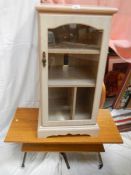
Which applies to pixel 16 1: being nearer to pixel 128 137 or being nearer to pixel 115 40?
pixel 115 40

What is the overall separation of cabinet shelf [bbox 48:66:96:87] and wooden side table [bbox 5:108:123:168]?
1.05 ft

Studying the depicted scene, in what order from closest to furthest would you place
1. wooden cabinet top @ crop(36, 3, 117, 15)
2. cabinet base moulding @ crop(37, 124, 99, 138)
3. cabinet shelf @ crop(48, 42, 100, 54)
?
wooden cabinet top @ crop(36, 3, 117, 15)
cabinet shelf @ crop(48, 42, 100, 54)
cabinet base moulding @ crop(37, 124, 99, 138)

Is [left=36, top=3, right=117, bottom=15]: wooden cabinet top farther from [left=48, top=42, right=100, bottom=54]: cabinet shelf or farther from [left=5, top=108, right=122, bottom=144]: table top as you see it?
[left=5, top=108, right=122, bottom=144]: table top

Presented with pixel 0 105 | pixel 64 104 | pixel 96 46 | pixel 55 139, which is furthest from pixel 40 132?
pixel 96 46

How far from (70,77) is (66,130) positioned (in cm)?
30

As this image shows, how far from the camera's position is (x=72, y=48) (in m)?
0.93

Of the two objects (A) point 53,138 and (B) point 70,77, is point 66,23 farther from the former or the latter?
(A) point 53,138

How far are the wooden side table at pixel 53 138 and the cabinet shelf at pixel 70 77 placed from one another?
320 millimetres

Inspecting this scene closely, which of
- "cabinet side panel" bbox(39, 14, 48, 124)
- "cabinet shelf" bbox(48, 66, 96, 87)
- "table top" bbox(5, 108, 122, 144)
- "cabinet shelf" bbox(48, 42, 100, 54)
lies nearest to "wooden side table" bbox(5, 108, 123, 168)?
"table top" bbox(5, 108, 122, 144)

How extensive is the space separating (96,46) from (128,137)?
84 centimetres

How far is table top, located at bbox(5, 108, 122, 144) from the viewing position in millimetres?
1082

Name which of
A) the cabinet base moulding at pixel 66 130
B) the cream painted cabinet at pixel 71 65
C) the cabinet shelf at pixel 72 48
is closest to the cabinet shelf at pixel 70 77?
the cream painted cabinet at pixel 71 65

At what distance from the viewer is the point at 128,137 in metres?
1.47

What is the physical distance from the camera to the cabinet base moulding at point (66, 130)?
3.53ft
